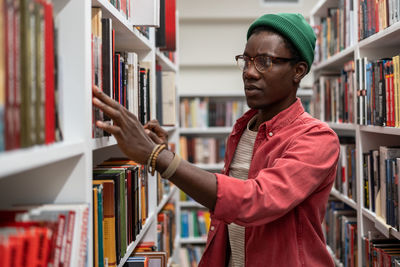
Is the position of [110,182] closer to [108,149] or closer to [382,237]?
[108,149]

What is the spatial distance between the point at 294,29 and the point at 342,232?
1.57m

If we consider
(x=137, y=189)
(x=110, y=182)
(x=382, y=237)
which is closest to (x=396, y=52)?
(x=382, y=237)

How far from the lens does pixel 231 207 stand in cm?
99

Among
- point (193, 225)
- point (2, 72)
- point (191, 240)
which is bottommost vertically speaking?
point (191, 240)

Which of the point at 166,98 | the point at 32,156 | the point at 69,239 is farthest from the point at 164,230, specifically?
the point at 32,156

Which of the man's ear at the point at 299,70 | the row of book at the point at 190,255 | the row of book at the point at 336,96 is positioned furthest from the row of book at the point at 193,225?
the man's ear at the point at 299,70

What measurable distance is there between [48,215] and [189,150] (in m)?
2.99

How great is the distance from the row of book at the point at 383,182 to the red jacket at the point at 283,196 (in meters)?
→ 0.53

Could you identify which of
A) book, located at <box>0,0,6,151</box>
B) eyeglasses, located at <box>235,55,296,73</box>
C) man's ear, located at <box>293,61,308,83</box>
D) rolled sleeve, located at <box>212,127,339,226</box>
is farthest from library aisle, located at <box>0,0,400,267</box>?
man's ear, located at <box>293,61,308,83</box>

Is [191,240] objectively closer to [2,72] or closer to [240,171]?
[240,171]

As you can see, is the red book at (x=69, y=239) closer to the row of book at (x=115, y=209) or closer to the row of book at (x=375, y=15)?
the row of book at (x=115, y=209)

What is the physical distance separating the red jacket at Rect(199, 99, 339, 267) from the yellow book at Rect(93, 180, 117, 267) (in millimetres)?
285

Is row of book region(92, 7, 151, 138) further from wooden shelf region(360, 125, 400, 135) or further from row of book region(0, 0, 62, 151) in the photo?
wooden shelf region(360, 125, 400, 135)

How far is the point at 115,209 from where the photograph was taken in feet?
3.88
